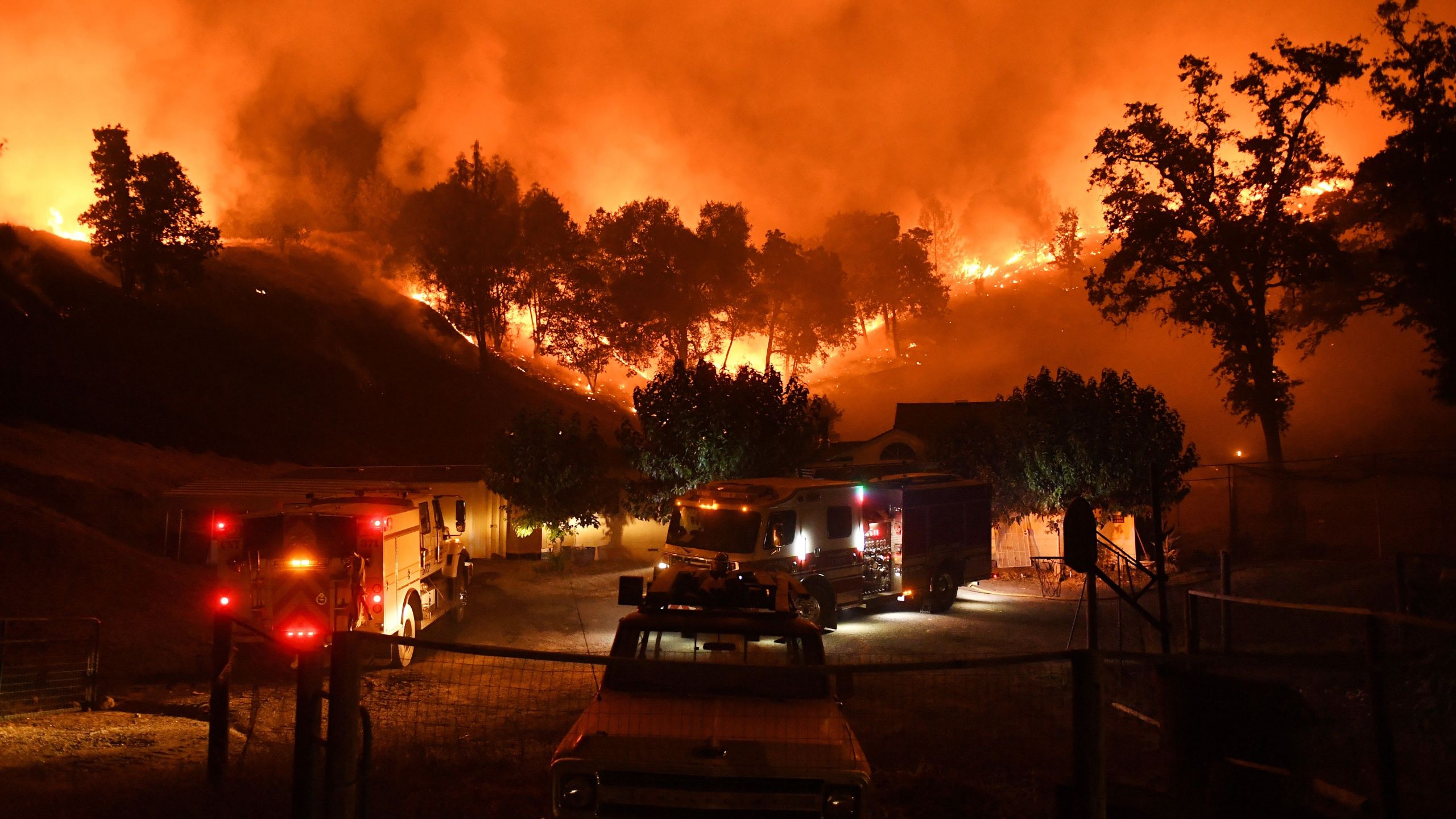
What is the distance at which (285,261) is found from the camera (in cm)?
7856

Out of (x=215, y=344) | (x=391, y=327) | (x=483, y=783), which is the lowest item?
(x=483, y=783)

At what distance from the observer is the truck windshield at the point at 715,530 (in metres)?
17.5

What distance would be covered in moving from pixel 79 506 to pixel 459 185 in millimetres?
43101

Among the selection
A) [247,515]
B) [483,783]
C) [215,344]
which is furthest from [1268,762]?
[215,344]

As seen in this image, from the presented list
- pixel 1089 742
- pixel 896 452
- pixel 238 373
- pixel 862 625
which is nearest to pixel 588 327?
pixel 238 373

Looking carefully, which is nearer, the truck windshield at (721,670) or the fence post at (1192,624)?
the truck windshield at (721,670)

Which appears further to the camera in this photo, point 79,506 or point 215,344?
point 215,344

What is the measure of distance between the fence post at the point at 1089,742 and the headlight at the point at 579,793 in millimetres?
2567

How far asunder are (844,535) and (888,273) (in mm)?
69112

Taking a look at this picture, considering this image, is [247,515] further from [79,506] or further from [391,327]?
[391,327]

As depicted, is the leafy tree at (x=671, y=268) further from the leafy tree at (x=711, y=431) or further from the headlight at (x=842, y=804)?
the headlight at (x=842, y=804)

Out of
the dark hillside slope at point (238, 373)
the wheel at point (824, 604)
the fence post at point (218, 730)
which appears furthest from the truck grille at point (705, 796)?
the dark hillside slope at point (238, 373)

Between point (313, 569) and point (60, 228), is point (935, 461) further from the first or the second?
point (60, 228)

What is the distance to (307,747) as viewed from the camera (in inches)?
200
